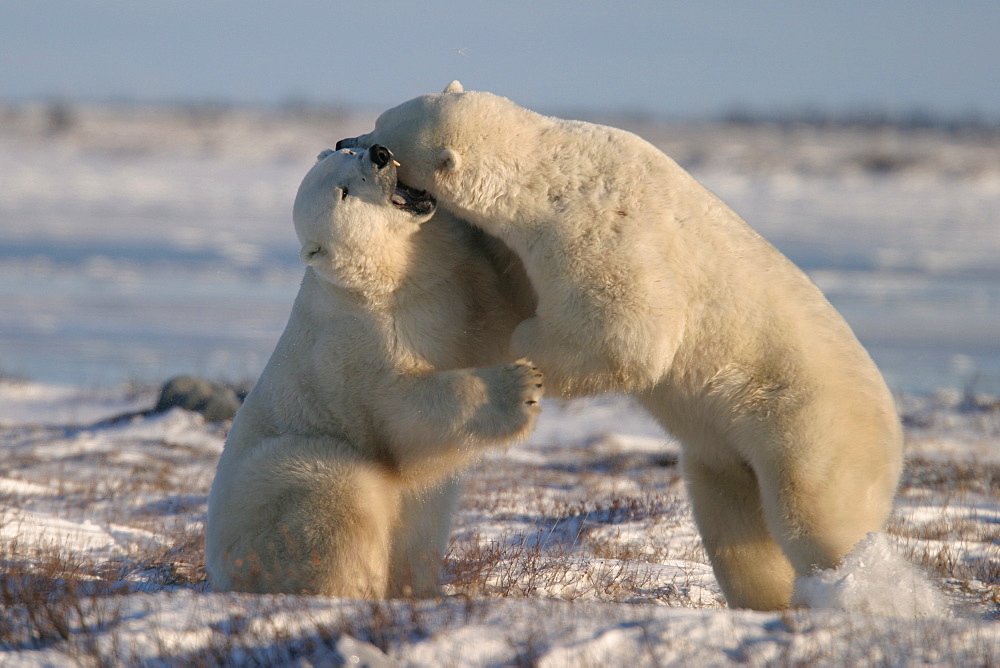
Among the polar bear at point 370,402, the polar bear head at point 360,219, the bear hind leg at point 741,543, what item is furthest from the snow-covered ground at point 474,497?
the polar bear head at point 360,219

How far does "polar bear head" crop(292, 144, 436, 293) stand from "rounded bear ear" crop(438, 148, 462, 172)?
0.17 meters

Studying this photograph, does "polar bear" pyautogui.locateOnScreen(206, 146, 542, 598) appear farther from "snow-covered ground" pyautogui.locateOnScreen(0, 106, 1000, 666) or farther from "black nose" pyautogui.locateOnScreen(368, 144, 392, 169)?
"snow-covered ground" pyautogui.locateOnScreen(0, 106, 1000, 666)

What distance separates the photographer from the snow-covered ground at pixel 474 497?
2785 millimetres

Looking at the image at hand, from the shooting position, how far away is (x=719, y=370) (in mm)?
3494

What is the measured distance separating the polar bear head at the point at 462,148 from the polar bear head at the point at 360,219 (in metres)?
0.09

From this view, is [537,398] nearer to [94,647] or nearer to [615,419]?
[94,647]

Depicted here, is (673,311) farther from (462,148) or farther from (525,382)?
(462,148)

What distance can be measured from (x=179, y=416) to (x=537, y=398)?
633 centimetres

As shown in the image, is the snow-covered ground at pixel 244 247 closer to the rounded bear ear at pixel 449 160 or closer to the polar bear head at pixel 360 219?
the polar bear head at pixel 360 219

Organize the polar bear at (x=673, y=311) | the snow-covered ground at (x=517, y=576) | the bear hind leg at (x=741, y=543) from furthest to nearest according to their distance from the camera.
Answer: the bear hind leg at (x=741, y=543)
the polar bear at (x=673, y=311)
the snow-covered ground at (x=517, y=576)

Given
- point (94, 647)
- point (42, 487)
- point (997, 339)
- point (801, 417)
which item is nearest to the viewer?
point (94, 647)

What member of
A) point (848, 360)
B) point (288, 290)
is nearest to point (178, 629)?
point (848, 360)

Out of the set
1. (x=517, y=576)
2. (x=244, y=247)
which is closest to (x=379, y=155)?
(x=517, y=576)

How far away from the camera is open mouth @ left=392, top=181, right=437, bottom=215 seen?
3582mm
